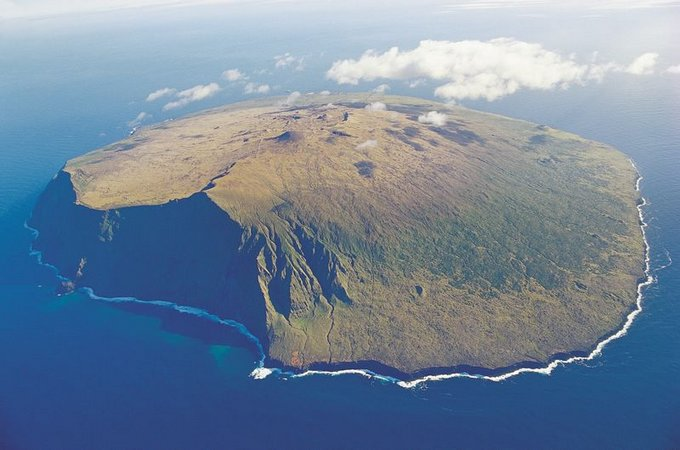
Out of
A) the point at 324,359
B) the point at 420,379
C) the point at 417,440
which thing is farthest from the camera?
the point at 324,359

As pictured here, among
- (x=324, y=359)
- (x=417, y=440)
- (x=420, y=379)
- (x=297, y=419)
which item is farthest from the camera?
(x=324, y=359)

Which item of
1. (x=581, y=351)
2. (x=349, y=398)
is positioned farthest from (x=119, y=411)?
(x=581, y=351)

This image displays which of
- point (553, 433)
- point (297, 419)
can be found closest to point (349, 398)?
point (297, 419)

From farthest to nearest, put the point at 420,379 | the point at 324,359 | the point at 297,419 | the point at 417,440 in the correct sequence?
the point at 324,359
the point at 420,379
the point at 297,419
the point at 417,440

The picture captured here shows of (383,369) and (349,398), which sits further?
(383,369)

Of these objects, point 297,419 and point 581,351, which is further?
point 581,351

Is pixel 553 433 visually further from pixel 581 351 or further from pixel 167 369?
pixel 167 369

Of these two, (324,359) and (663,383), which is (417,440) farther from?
(663,383)

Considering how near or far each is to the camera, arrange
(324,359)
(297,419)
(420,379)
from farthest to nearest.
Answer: (324,359) < (420,379) < (297,419)
